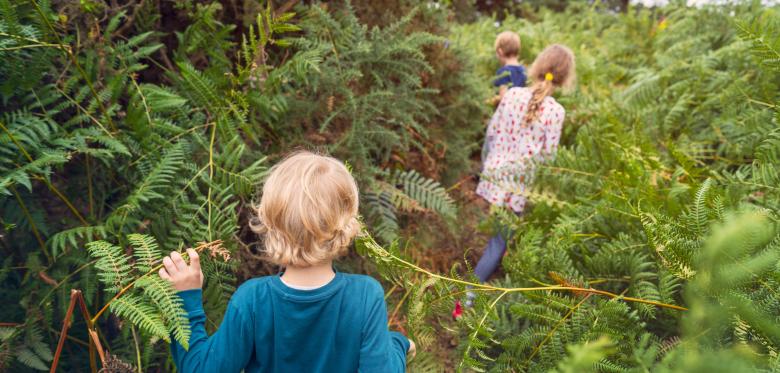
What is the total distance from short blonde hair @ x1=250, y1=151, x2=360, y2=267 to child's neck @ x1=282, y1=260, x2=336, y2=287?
36 mm

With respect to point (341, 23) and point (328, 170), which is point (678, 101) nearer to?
point (341, 23)

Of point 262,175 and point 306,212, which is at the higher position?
point 306,212

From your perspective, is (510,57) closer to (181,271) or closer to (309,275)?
(309,275)

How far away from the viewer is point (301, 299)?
4.71 ft

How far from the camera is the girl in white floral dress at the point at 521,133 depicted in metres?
3.27

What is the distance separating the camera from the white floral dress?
337cm

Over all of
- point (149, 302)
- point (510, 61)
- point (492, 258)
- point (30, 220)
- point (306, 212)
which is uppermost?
point (306, 212)

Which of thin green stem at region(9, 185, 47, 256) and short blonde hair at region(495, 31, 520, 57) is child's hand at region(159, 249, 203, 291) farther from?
short blonde hair at region(495, 31, 520, 57)

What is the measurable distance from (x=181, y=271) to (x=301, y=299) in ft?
1.31

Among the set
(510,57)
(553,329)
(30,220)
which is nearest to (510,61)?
(510,57)

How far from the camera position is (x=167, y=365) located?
6.56ft

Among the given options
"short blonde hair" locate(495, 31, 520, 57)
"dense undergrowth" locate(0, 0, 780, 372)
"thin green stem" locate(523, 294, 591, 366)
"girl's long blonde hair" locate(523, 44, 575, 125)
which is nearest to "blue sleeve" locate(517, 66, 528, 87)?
"short blonde hair" locate(495, 31, 520, 57)

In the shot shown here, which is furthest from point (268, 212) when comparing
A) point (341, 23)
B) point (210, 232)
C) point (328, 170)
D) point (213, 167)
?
point (341, 23)

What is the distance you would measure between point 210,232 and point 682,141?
10.5 ft
